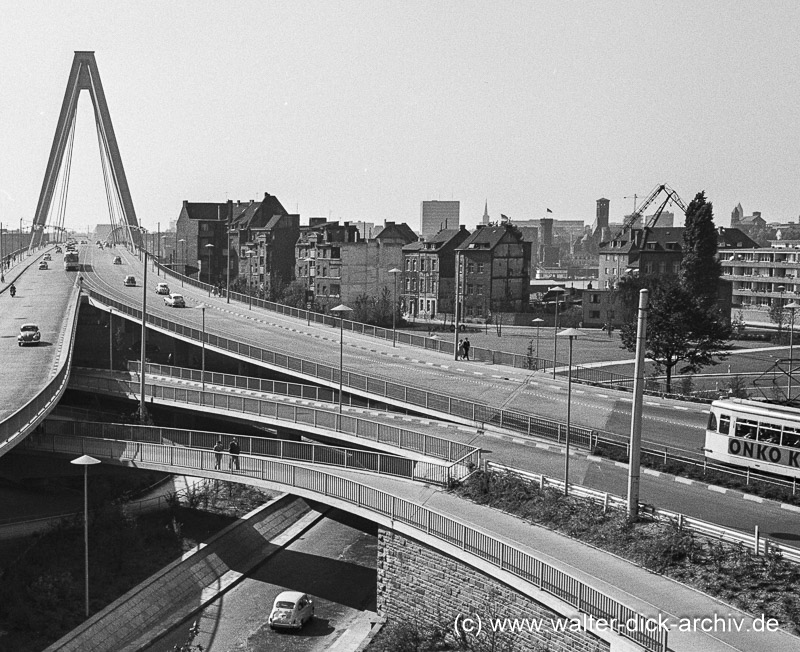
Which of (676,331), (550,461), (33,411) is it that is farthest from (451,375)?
(33,411)

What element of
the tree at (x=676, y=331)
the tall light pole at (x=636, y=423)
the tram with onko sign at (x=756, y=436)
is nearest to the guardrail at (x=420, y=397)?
the tram with onko sign at (x=756, y=436)

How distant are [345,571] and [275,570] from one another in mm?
2734

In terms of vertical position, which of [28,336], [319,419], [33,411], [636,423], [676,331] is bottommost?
[319,419]

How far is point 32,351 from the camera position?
50500 mm

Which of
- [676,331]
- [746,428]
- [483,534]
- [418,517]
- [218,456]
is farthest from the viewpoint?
[676,331]

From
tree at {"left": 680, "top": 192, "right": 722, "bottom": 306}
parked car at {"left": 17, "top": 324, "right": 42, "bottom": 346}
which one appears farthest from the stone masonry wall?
tree at {"left": 680, "top": 192, "right": 722, "bottom": 306}

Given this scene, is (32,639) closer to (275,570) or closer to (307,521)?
(275,570)

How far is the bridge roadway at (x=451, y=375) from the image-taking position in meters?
39.5

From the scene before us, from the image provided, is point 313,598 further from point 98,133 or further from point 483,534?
point 98,133

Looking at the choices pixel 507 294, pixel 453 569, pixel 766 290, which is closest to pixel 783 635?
pixel 453 569

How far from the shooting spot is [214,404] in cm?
4272

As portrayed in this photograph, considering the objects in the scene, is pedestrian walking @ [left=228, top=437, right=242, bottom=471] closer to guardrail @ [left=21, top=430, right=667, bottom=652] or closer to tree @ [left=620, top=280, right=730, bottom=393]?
guardrail @ [left=21, top=430, right=667, bottom=652]

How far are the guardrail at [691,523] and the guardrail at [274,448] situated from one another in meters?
3.97

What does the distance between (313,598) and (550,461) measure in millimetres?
9697
